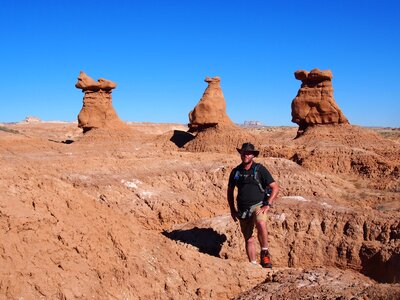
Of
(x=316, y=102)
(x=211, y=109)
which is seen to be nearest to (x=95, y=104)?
(x=211, y=109)

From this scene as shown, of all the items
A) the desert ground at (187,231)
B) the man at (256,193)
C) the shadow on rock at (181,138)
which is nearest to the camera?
the desert ground at (187,231)

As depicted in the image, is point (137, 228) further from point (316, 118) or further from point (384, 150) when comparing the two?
point (316, 118)

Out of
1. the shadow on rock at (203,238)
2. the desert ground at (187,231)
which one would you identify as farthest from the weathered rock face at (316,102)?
the shadow on rock at (203,238)

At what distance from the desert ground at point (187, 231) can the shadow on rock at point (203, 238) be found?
1.1 inches

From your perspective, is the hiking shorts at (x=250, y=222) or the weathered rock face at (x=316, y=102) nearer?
the hiking shorts at (x=250, y=222)

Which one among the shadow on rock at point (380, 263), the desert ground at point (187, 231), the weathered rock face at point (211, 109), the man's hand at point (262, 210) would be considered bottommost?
the shadow on rock at point (380, 263)

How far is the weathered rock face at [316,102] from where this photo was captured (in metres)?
23.4

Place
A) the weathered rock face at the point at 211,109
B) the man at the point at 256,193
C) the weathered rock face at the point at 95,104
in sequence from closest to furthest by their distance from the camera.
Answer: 1. the man at the point at 256,193
2. the weathered rock face at the point at 211,109
3. the weathered rock face at the point at 95,104

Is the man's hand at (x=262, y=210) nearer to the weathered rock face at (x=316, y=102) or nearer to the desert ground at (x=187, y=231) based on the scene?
the desert ground at (x=187, y=231)

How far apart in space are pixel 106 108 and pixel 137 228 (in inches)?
888

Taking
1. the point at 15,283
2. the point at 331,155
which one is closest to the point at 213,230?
the point at 15,283

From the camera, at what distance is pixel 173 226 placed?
10180 millimetres

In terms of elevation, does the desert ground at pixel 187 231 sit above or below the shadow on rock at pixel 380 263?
above

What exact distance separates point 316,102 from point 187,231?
1674 centimetres
